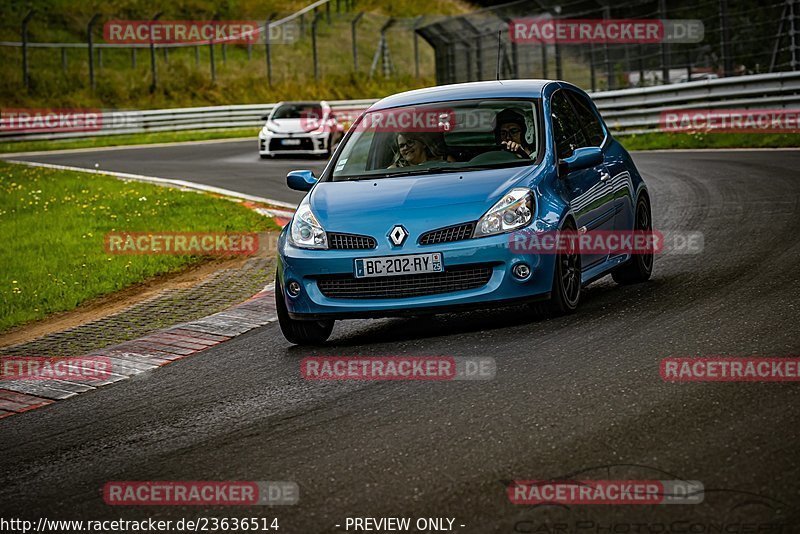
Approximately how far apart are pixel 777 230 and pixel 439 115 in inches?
138

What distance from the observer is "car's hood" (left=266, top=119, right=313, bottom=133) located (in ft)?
91.6

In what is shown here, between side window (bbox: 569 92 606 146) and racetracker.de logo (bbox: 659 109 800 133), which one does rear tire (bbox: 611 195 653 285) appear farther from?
racetracker.de logo (bbox: 659 109 800 133)

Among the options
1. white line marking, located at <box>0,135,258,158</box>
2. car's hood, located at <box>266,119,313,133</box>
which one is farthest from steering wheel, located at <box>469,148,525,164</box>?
white line marking, located at <box>0,135,258,158</box>

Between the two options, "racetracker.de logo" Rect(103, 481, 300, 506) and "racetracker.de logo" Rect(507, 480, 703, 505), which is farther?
"racetracker.de logo" Rect(103, 481, 300, 506)

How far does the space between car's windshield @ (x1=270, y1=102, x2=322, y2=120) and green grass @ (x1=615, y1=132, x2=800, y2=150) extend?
7303 mm

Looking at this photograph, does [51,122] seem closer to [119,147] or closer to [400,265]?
[119,147]

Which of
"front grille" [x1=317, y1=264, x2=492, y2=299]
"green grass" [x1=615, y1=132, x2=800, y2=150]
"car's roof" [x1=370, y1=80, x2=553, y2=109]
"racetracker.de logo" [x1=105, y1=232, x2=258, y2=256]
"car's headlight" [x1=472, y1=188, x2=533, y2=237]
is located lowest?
"racetracker.de logo" [x1=105, y1=232, x2=258, y2=256]

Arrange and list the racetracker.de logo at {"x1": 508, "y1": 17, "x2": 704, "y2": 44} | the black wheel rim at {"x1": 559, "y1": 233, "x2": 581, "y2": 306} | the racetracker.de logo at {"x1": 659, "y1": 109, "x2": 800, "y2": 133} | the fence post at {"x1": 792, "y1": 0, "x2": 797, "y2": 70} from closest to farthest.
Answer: the black wheel rim at {"x1": 559, "y1": 233, "x2": 581, "y2": 306}, the fence post at {"x1": 792, "y1": 0, "x2": 797, "y2": 70}, the racetracker.de logo at {"x1": 659, "y1": 109, "x2": 800, "y2": 133}, the racetracker.de logo at {"x1": 508, "y1": 17, "x2": 704, "y2": 44}

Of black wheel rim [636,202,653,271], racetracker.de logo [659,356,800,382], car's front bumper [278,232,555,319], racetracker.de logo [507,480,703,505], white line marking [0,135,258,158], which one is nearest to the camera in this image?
racetracker.de logo [507,480,703,505]

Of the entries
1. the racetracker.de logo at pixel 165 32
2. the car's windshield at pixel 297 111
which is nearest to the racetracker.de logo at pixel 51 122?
the car's windshield at pixel 297 111

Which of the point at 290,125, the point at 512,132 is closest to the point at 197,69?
the point at 290,125

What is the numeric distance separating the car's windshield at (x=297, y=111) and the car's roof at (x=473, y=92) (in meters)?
19.4

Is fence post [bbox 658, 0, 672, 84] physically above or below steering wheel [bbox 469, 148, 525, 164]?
above

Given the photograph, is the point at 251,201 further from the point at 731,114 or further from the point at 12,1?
the point at 12,1
